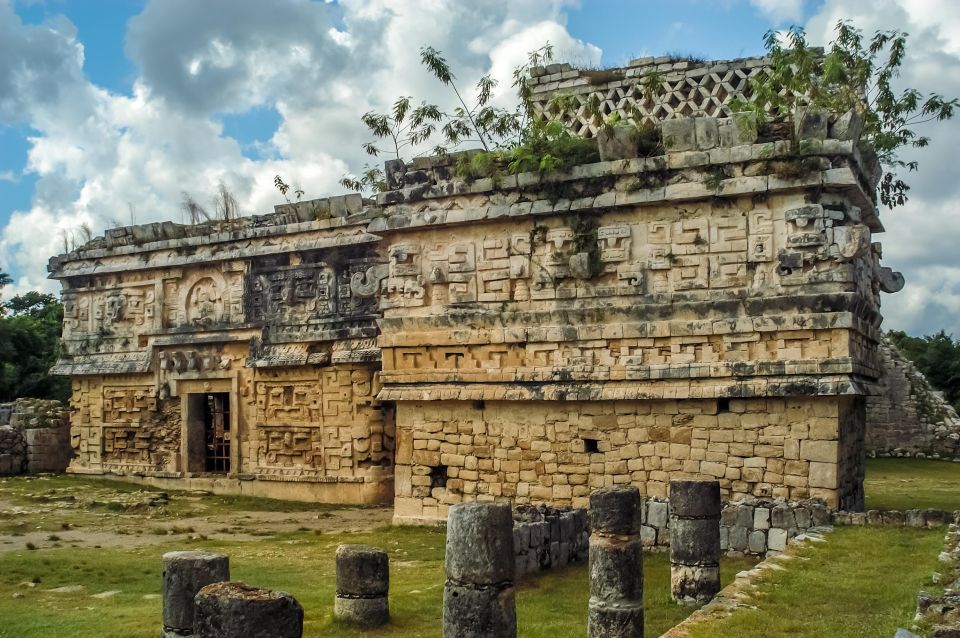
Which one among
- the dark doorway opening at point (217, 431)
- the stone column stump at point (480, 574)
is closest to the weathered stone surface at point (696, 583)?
the stone column stump at point (480, 574)

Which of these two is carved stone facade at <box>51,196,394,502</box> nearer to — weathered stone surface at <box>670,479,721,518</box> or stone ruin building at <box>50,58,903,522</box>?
stone ruin building at <box>50,58,903,522</box>

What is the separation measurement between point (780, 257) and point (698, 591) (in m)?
4.45

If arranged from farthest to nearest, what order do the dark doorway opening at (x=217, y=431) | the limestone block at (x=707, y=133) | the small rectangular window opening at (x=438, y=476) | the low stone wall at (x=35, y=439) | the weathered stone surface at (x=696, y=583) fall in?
1. the low stone wall at (x=35, y=439)
2. the dark doorway opening at (x=217, y=431)
3. the small rectangular window opening at (x=438, y=476)
4. the limestone block at (x=707, y=133)
5. the weathered stone surface at (x=696, y=583)

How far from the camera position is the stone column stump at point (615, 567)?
6.80 metres

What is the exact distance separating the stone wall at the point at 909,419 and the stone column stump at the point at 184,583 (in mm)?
18052

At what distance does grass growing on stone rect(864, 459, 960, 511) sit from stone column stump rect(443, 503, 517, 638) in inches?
324

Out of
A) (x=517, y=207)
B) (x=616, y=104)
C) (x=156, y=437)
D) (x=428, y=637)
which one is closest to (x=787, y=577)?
(x=428, y=637)

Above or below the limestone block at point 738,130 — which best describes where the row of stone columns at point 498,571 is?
below

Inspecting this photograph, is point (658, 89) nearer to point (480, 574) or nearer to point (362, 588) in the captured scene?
point (362, 588)

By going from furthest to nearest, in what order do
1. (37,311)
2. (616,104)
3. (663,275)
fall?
(37,311), (616,104), (663,275)

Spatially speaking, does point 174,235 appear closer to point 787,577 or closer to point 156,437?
point 156,437

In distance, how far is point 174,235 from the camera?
1759 centimetres

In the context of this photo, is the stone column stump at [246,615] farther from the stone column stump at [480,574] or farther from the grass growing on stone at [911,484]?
the grass growing on stone at [911,484]

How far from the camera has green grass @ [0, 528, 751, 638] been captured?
723 cm
